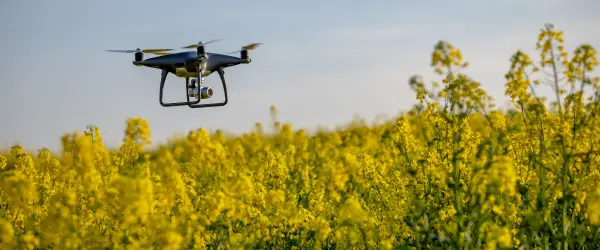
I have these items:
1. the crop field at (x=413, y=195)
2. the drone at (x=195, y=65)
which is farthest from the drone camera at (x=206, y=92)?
the crop field at (x=413, y=195)

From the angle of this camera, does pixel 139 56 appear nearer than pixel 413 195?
No

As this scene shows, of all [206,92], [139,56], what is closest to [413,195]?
[206,92]

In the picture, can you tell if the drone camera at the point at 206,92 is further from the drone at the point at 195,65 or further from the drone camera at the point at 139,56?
the drone camera at the point at 139,56

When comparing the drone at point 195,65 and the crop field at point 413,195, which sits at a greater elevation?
the drone at point 195,65

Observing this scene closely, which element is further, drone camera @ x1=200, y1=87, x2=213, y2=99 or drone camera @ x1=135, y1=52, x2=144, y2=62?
drone camera @ x1=135, y1=52, x2=144, y2=62

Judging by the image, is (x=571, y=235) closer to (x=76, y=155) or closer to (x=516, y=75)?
(x=516, y=75)

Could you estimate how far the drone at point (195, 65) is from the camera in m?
8.36

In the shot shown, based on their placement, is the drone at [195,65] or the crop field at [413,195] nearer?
the crop field at [413,195]

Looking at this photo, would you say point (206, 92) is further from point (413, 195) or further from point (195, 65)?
point (413, 195)

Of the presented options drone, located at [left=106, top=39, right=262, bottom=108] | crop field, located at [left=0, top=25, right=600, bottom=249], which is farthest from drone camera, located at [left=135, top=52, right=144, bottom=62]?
crop field, located at [left=0, top=25, right=600, bottom=249]


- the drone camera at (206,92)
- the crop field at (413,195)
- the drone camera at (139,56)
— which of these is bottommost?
the crop field at (413,195)

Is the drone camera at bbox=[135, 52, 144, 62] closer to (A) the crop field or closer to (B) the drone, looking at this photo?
(B) the drone

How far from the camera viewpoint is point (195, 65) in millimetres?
8352

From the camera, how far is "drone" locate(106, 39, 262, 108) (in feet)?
27.4
